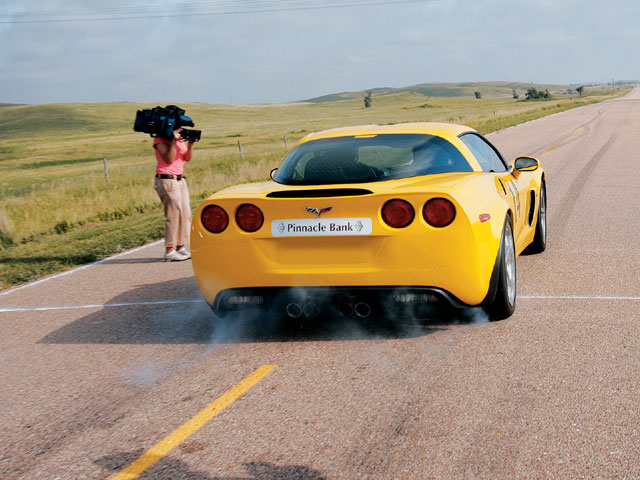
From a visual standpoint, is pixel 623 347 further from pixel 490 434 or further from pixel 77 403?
pixel 77 403

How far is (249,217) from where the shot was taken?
507 centimetres

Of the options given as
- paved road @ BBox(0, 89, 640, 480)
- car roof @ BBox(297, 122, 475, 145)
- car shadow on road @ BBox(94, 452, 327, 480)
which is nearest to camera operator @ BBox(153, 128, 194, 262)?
paved road @ BBox(0, 89, 640, 480)

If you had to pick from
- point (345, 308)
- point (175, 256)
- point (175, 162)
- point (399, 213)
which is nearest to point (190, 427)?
point (345, 308)

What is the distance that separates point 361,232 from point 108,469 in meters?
2.16

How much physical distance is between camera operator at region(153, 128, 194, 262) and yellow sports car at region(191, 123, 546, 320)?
3.63 meters

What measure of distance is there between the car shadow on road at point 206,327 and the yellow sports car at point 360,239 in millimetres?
300

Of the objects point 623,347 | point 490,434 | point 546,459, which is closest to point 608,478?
point 546,459

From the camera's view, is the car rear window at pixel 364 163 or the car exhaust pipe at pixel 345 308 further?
the car rear window at pixel 364 163

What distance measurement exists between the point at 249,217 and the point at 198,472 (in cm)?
212

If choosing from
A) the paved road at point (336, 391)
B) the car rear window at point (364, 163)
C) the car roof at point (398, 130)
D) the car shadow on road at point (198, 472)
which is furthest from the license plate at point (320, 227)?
the car shadow on road at point (198, 472)

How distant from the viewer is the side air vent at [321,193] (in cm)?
486

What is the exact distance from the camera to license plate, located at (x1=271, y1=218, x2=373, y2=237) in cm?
482

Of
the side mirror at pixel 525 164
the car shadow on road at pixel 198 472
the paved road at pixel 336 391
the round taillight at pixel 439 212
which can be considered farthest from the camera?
the side mirror at pixel 525 164

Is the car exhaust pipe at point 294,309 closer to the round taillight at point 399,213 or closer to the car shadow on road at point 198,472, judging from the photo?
the round taillight at point 399,213
